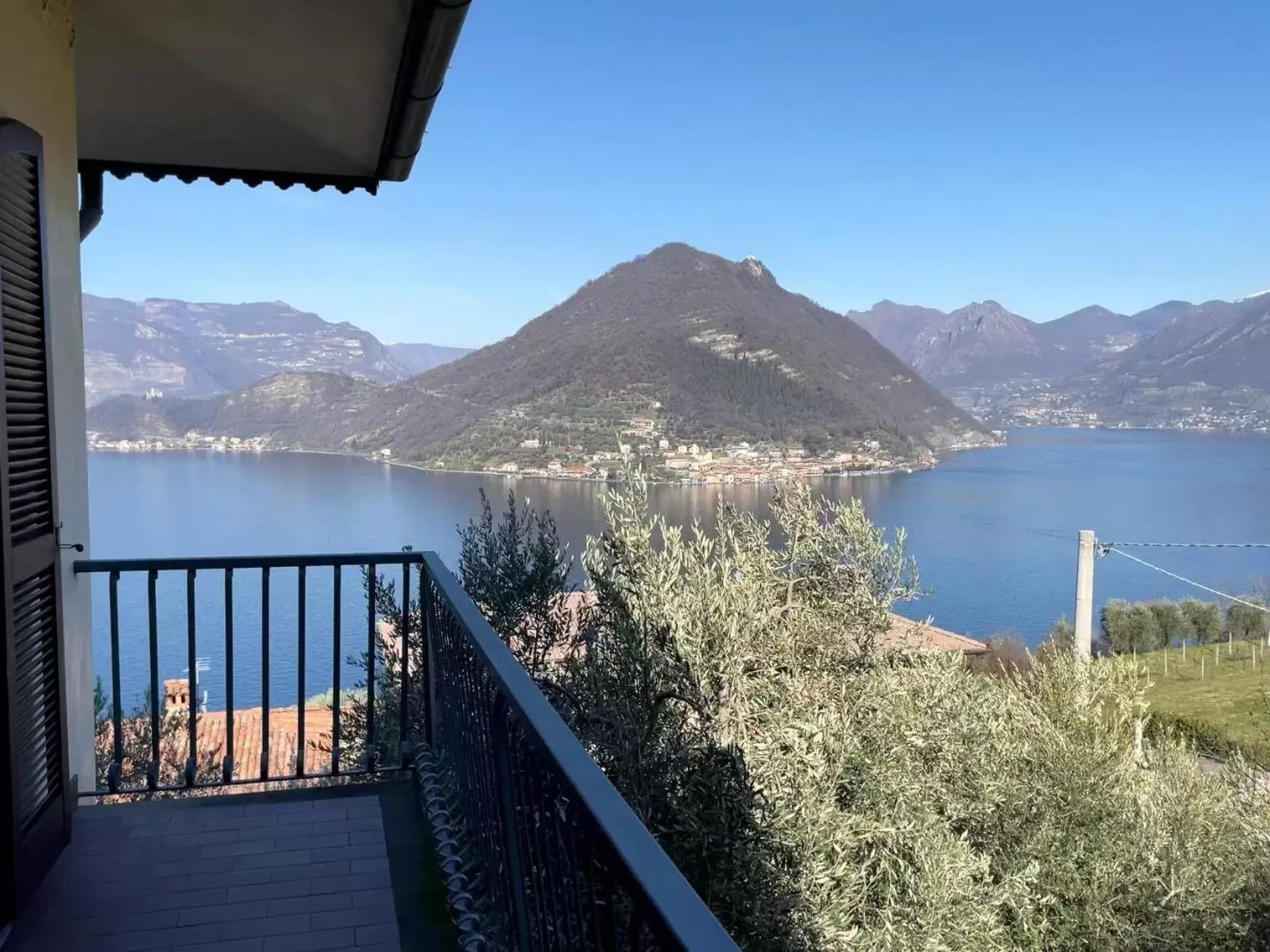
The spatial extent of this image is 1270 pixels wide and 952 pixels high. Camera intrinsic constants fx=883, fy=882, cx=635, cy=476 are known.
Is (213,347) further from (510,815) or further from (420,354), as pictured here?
(510,815)

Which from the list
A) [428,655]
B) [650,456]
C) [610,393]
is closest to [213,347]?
[610,393]

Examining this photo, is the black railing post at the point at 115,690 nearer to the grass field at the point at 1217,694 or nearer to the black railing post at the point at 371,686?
the black railing post at the point at 371,686

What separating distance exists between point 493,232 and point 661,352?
2361 centimetres

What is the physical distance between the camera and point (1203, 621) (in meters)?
36.5

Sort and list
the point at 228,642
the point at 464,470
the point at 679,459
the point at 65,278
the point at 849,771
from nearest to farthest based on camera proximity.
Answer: the point at 65,278 < the point at 228,642 < the point at 849,771 < the point at 679,459 < the point at 464,470

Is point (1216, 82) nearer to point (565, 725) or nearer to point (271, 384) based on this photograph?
point (271, 384)

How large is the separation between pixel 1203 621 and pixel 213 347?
121 m

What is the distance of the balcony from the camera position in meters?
0.97

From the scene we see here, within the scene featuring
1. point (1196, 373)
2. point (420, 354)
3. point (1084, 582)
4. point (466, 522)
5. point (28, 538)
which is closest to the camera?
point (28, 538)

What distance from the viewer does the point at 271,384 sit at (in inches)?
2746

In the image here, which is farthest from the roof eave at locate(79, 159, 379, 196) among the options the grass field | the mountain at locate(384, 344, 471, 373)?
the mountain at locate(384, 344, 471, 373)

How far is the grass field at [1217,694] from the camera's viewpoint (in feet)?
65.6

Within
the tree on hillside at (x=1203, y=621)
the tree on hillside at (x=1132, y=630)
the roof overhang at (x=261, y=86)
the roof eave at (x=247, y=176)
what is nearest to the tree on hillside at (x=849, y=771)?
the roof eave at (x=247, y=176)

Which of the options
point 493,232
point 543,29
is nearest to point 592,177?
point 493,232
